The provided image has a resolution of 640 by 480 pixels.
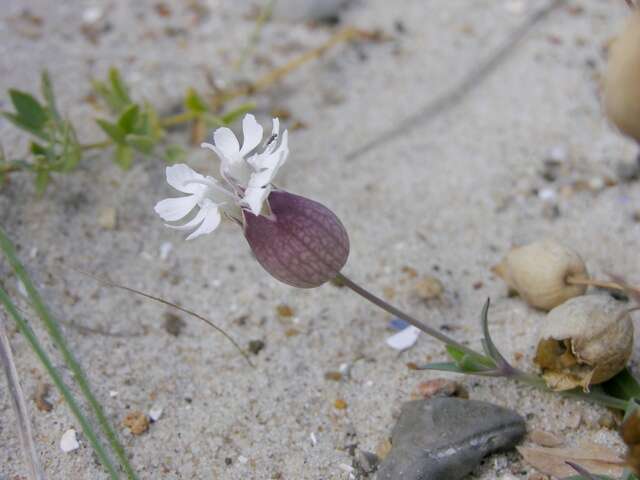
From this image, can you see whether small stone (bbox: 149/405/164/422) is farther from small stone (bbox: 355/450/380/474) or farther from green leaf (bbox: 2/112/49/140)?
green leaf (bbox: 2/112/49/140)

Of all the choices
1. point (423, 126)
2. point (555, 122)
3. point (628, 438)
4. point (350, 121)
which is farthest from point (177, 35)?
point (628, 438)

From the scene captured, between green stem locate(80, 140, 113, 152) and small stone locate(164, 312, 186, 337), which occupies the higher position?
green stem locate(80, 140, 113, 152)

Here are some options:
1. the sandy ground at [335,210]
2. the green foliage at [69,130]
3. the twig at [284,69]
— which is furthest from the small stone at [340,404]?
the twig at [284,69]

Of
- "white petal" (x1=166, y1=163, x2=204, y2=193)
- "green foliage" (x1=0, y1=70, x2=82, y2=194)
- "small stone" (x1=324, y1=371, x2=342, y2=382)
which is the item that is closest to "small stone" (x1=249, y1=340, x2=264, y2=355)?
"small stone" (x1=324, y1=371, x2=342, y2=382)

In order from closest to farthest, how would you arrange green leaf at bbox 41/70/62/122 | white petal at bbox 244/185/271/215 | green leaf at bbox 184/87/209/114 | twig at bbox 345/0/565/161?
white petal at bbox 244/185/271/215 < green leaf at bbox 41/70/62/122 < green leaf at bbox 184/87/209/114 < twig at bbox 345/0/565/161

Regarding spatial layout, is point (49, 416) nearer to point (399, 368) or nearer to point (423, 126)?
point (399, 368)
